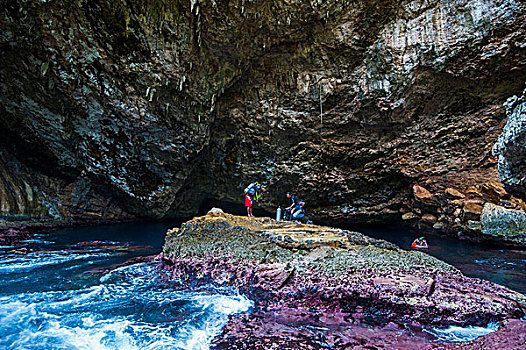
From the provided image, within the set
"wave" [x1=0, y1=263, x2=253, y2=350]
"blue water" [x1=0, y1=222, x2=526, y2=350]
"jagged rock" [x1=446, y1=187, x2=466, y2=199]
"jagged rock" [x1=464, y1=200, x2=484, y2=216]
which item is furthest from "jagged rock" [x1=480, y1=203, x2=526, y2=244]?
"wave" [x1=0, y1=263, x2=253, y2=350]

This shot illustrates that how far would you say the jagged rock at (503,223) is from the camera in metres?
9.95

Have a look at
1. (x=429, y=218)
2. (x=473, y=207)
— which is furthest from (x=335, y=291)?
(x=429, y=218)

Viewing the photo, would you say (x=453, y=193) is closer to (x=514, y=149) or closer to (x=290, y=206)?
(x=290, y=206)

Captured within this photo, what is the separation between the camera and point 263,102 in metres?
14.3

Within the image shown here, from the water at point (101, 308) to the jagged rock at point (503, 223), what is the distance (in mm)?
10722

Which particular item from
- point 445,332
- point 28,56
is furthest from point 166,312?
point 28,56

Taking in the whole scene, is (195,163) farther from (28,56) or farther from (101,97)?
(28,56)

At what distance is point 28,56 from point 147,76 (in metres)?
4.29

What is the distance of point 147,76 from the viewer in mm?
11867

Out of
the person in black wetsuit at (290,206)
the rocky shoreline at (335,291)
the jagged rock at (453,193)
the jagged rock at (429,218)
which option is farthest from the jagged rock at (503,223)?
the rocky shoreline at (335,291)

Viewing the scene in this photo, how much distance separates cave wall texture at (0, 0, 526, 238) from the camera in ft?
35.0

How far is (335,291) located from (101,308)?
3.81m

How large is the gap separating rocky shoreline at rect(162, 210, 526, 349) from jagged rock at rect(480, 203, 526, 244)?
7.62 m

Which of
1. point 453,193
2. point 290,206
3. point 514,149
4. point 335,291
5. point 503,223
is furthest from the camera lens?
point 290,206
